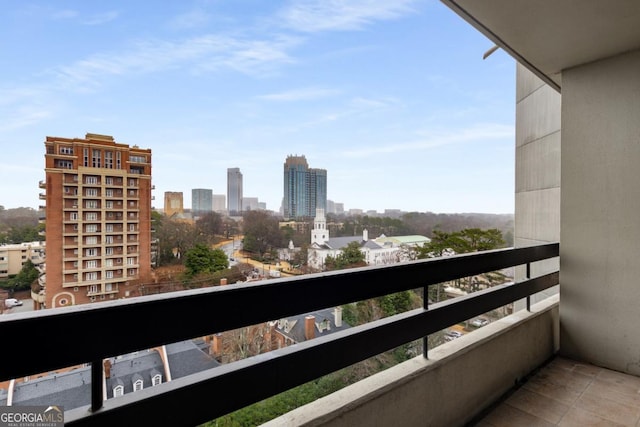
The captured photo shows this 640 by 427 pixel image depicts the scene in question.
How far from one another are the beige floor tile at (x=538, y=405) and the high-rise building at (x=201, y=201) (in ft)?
12.4

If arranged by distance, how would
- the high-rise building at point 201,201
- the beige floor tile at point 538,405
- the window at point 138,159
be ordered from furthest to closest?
1. the high-rise building at point 201,201
2. the window at point 138,159
3. the beige floor tile at point 538,405

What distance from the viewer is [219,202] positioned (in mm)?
5023

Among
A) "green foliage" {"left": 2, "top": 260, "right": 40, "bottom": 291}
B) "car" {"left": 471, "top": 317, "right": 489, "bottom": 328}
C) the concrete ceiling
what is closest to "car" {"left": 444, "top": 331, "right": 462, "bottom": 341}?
"car" {"left": 471, "top": 317, "right": 489, "bottom": 328}

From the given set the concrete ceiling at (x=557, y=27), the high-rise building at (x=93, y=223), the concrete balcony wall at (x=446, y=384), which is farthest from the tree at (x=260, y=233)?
the concrete ceiling at (x=557, y=27)

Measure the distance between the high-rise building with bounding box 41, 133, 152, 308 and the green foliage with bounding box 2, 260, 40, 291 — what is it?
0.45 ft

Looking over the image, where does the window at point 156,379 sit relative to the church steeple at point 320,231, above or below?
below

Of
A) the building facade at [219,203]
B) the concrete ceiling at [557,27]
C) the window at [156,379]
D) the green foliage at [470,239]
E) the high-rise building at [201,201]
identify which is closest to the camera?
the window at [156,379]

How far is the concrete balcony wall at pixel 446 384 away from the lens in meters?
1.18

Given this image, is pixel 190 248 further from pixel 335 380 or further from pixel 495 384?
pixel 495 384

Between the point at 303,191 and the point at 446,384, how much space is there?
5.54 metres

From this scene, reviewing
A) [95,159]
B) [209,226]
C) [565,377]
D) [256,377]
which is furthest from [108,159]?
[565,377]

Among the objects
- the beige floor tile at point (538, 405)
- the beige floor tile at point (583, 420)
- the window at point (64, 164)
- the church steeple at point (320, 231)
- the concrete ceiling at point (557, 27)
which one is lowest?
the beige floor tile at point (583, 420)

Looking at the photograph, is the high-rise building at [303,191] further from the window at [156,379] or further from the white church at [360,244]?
the window at [156,379]

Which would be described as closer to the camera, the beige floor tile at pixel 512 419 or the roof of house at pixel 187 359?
the roof of house at pixel 187 359
